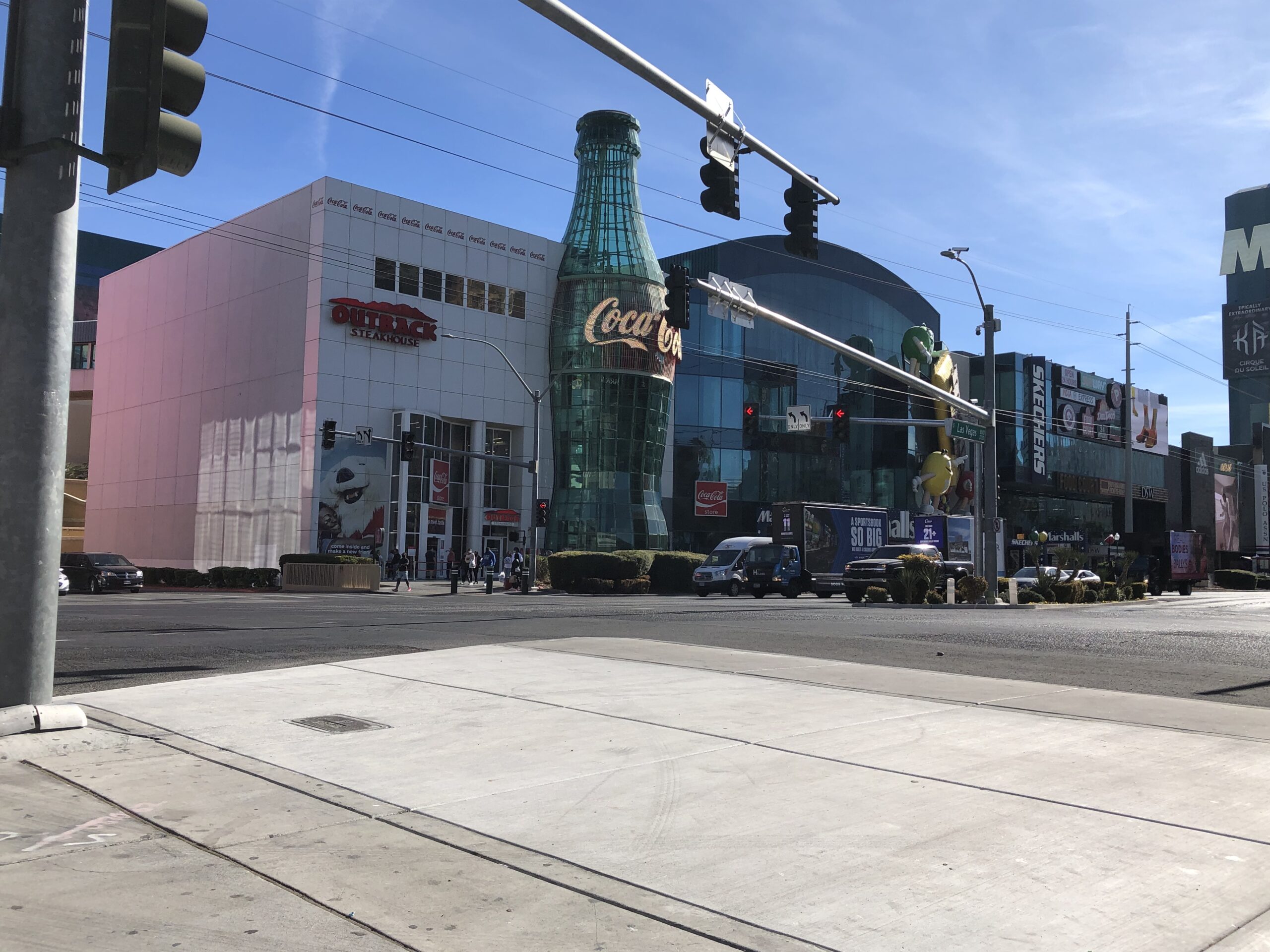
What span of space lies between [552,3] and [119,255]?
116m

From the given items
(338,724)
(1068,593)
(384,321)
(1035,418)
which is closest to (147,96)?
(338,724)

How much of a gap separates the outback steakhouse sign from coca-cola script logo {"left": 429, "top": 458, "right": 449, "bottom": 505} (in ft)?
19.7

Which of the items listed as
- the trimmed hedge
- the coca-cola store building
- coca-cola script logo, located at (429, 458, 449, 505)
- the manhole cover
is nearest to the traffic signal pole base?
the manhole cover

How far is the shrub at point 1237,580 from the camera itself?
73.2 metres

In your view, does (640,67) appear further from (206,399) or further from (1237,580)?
(1237,580)

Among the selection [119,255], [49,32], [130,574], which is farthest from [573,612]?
[119,255]

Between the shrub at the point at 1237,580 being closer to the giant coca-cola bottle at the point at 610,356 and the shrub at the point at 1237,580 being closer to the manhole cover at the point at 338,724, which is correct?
the giant coca-cola bottle at the point at 610,356

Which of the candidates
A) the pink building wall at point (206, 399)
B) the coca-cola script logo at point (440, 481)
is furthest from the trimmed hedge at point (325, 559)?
the coca-cola script logo at point (440, 481)

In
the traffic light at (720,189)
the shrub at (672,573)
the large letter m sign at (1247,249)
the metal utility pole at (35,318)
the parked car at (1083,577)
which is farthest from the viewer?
the large letter m sign at (1247,249)

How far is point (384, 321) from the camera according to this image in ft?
Result: 166

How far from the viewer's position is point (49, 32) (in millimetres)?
7414

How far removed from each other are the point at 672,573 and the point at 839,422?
17.6m

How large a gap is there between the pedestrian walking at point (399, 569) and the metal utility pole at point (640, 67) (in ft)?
104

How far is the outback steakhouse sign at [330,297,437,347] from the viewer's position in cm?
4906
